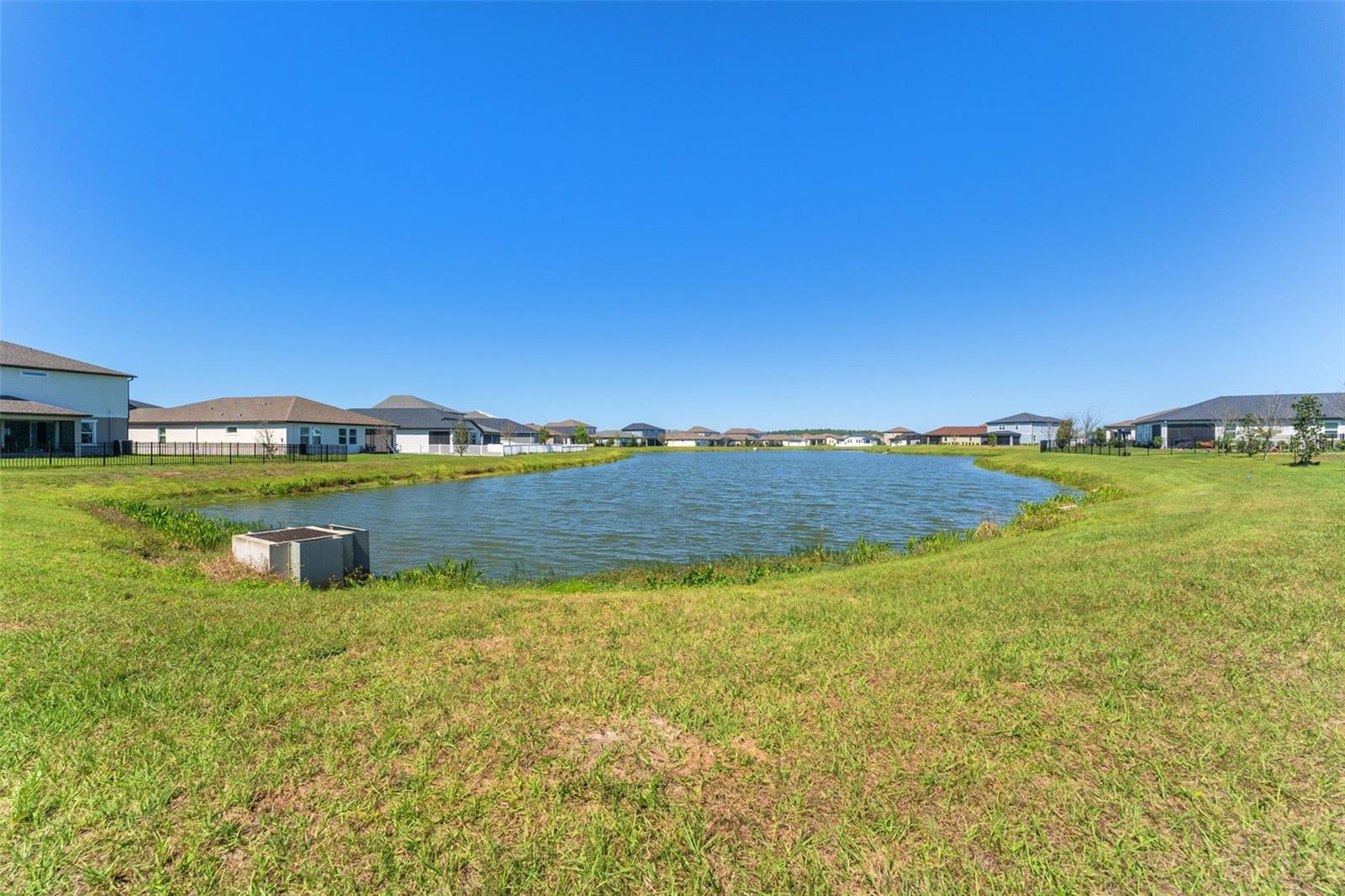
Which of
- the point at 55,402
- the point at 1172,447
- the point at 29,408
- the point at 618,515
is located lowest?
the point at 618,515

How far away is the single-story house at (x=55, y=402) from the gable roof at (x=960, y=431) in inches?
4826

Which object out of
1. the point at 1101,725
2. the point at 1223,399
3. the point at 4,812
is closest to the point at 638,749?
the point at 1101,725

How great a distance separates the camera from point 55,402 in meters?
32.7

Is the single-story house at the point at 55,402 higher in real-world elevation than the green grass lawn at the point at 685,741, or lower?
higher

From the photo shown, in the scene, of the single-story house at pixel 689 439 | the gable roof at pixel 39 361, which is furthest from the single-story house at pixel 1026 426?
the gable roof at pixel 39 361

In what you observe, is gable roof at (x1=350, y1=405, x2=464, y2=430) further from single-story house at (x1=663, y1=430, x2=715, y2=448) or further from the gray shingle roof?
single-story house at (x1=663, y1=430, x2=715, y2=448)

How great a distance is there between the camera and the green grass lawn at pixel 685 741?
237cm

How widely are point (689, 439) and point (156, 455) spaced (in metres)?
110

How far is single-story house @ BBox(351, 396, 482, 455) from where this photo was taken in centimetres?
5541

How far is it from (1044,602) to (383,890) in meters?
6.06

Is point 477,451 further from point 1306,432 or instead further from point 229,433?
point 1306,432

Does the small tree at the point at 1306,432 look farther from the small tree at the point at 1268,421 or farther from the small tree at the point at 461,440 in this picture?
the small tree at the point at 461,440

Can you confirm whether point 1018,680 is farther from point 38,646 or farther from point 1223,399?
point 1223,399

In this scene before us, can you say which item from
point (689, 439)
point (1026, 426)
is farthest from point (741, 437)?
point (1026, 426)
